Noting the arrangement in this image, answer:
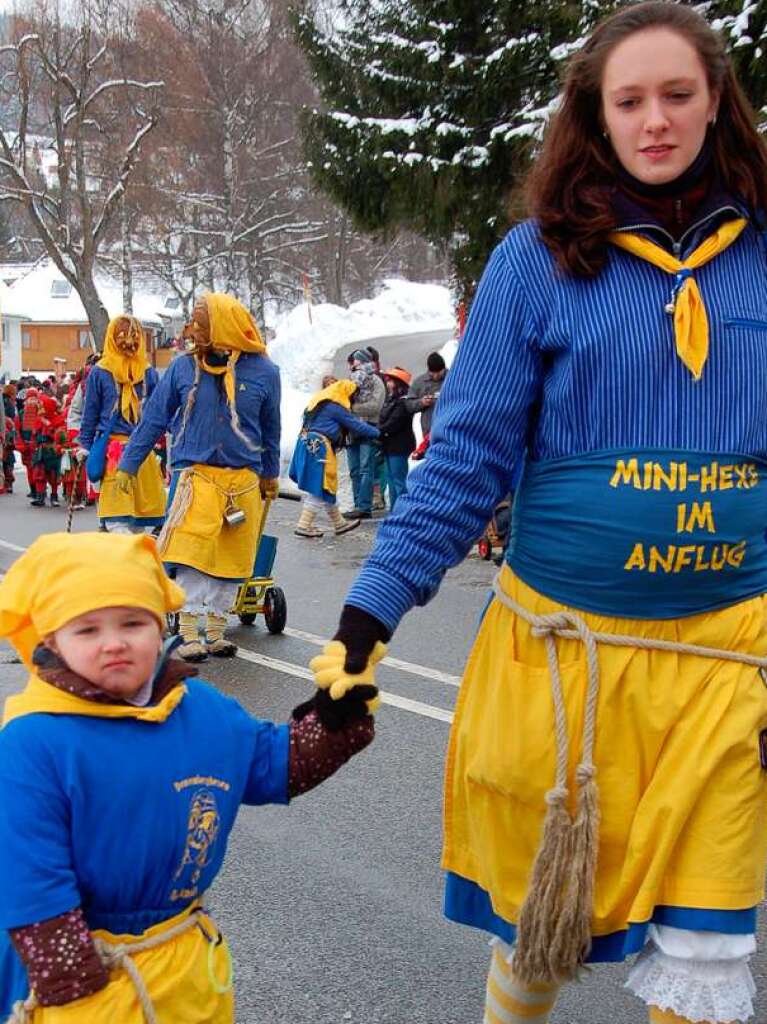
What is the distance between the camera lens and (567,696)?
240 cm

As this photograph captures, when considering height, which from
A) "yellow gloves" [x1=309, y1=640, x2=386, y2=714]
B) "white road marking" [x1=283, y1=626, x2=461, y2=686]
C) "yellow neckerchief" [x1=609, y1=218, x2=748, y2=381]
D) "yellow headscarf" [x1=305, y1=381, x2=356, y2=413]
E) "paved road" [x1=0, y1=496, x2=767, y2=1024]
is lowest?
"paved road" [x1=0, y1=496, x2=767, y2=1024]

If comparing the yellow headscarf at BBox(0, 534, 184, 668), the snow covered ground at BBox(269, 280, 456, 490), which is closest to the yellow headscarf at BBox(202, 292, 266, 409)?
the yellow headscarf at BBox(0, 534, 184, 668)

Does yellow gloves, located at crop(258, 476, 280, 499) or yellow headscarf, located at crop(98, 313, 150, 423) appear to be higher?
yellow headscarf, located at crop(98, 313, 150, 423)

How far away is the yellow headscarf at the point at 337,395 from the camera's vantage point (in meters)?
13.9

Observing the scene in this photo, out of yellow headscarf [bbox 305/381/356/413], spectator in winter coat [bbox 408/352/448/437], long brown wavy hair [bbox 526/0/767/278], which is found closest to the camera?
long brown wavy hair [bbox 526/0/767/278]

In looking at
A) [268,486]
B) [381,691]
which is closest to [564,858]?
[381,691]

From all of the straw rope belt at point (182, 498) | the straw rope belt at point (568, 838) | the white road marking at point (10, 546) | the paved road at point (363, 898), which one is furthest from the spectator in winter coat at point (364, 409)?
the straw rope belt at point (568, 838)

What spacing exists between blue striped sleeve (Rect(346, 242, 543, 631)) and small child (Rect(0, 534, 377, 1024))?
9.3 inches

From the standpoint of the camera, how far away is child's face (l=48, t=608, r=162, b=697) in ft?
7.50

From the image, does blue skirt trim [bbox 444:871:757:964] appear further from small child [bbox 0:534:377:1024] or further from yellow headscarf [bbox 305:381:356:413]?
yellow headscarf [bbox 305:381:356:413]

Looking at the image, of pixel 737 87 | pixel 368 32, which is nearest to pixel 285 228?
pixel 368 32

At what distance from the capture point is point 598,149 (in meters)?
2.48

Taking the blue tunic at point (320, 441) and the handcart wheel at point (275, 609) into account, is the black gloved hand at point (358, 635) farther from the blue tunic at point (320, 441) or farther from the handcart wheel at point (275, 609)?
the blue tunic at point (320, 441)

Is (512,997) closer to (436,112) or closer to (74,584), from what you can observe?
(74,584)
